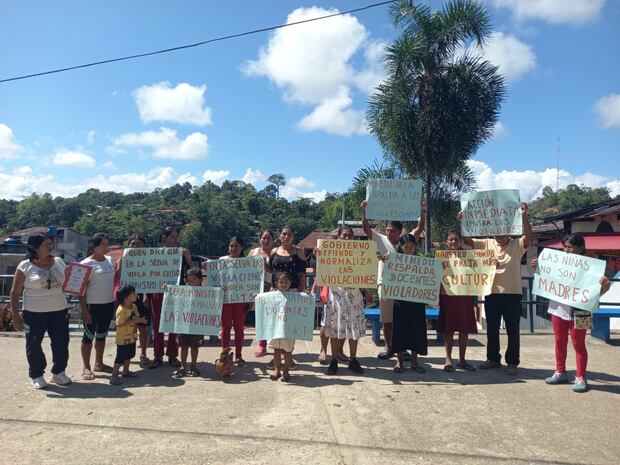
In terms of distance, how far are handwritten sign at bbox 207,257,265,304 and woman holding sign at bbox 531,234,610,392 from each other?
11.9 ft

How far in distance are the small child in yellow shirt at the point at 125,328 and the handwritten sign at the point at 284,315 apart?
1.45 metres

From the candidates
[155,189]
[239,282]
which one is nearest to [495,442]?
[239,282]

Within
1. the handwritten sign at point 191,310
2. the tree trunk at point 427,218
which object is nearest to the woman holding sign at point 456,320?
the handwritten sign at point 191,310

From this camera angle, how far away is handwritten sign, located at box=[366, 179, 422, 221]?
6.39 meters

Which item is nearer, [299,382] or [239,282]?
[299,382]

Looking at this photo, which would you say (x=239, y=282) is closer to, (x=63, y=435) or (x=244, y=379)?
(x=244, y=379)

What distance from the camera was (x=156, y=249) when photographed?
20.3 ft

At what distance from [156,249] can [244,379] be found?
6.94ft

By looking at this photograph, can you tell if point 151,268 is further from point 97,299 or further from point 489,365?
point 489,365

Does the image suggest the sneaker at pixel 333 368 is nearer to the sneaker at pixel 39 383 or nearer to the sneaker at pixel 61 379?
the sneaker at pixel 61 379

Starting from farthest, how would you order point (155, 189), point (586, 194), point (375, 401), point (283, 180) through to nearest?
point (283, 180) → point (155, 189) → point (586, 194) → point (375, 401)

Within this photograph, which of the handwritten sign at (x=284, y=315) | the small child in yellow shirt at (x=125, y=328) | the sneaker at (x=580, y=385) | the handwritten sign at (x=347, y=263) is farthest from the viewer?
the handwritten sign at (x=347, y=263)

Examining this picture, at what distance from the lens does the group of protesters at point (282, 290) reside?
5176mm

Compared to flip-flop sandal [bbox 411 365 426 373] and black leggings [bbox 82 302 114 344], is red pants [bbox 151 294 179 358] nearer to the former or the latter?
black leggings [bbox 82 302 114 344]
